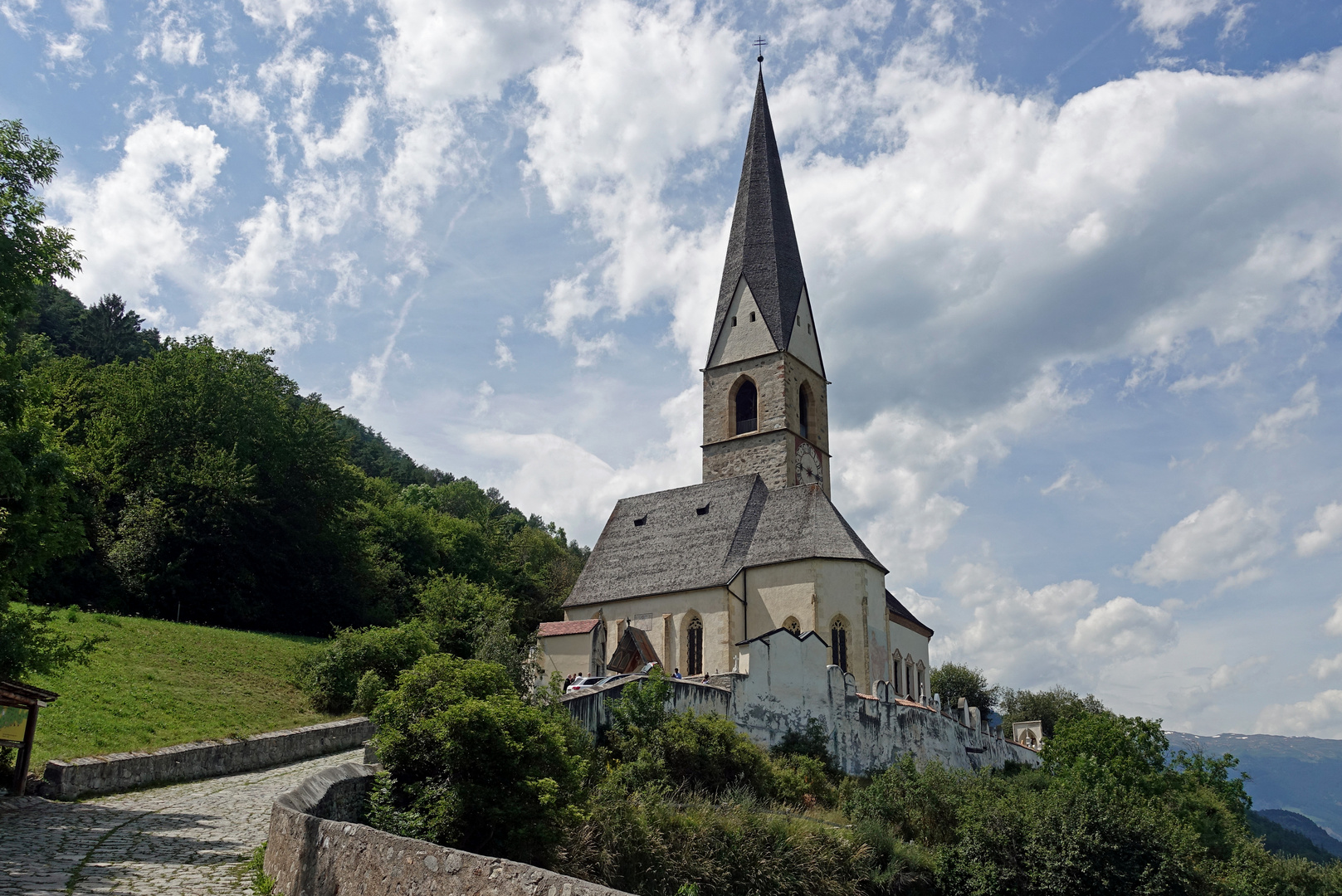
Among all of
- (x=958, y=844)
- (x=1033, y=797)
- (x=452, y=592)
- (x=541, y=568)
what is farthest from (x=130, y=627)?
(x=541, y=568)

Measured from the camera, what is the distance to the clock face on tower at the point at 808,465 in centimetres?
4322

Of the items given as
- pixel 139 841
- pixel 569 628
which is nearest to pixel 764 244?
pixel 569 628

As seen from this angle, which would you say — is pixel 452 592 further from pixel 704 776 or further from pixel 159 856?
pixel 159 856

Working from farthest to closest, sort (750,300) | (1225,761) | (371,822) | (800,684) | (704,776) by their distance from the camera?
1. (750,300)
2. (1225,761)
3. (800,684)
4. (704,776)
5. (371,822)

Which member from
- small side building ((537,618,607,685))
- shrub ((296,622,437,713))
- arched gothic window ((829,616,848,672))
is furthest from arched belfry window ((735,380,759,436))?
shrub ((296,622,437,713))

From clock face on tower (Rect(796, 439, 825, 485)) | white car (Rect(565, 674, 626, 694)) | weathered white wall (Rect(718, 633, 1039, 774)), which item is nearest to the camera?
white car (Rect(565, 674, 626, 694))

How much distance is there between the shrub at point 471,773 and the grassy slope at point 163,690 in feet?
21.0

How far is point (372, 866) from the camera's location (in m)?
8.68

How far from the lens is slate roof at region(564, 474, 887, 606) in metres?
35.9

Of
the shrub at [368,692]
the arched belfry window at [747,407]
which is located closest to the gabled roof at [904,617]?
the arched belfry window at [747,407]

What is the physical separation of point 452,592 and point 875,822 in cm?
1731

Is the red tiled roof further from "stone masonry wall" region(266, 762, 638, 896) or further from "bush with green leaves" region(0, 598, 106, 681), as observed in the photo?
"stone masonry wall" region(266, 762, 638, 896)

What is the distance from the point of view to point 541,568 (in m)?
60.4

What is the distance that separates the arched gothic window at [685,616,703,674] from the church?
0.04 m
